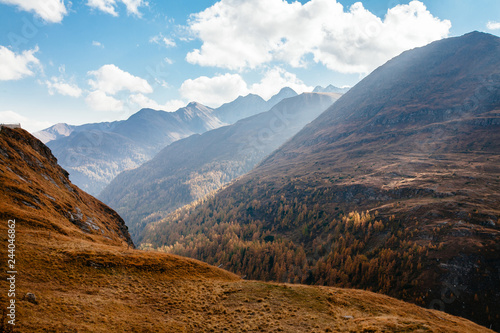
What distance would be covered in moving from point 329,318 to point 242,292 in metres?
14.5

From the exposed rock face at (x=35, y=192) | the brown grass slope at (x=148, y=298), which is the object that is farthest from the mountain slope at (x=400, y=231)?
the exposed rock face at (x=35, y=192)

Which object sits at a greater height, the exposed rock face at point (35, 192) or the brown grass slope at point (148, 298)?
the exposed rock face at point (35, 192)

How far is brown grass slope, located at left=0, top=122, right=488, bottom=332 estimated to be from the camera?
75.5 ft

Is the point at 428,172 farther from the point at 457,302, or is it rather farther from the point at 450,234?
the point at 457,302

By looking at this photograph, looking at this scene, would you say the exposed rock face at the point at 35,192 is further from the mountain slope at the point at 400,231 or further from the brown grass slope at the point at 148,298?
the mountain slope at the point at 400,231

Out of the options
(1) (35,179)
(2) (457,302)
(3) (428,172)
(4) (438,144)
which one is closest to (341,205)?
(3) (428,172)

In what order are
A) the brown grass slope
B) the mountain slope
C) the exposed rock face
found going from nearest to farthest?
A: the brown grass slope, the exposed rock face, the mountain slope

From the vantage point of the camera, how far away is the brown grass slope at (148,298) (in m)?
23.0

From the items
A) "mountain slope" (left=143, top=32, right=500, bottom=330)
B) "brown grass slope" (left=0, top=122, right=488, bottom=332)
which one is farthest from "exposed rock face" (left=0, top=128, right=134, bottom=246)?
"mountain slope" (left=143, top=32, right=500, bottom=330)

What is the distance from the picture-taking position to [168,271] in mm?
39344

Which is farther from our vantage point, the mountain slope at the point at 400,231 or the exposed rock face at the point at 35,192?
the mountain slope at the point at 400,231

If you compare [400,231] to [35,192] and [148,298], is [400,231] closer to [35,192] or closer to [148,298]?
[148,298]

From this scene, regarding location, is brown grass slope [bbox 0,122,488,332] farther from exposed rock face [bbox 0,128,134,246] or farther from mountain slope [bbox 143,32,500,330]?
mountain slope [bbox 143,32,500,330]

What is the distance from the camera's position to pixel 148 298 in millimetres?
30531
